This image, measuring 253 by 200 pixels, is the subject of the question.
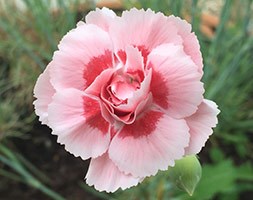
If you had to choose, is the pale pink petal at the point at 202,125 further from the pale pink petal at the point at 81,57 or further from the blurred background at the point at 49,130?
the blurred background at the point at 49,130

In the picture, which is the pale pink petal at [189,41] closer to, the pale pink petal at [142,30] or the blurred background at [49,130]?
the pale pink petal at [142,30]

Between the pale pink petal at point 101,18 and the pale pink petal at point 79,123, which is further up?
the pale pink petal at point 101,18

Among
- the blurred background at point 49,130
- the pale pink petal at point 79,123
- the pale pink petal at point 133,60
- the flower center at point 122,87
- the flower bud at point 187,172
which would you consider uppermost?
the pale pink petal at point 133,60

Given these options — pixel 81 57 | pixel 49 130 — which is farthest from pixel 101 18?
pixel 49 130

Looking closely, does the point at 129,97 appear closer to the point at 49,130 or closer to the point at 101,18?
the point at 101,18

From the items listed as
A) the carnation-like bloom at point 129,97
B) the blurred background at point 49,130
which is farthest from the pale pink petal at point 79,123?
the blurred background at point 49,130

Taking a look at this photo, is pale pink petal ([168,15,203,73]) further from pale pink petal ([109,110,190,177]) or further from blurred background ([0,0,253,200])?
blurred background ([0,0,253,200])

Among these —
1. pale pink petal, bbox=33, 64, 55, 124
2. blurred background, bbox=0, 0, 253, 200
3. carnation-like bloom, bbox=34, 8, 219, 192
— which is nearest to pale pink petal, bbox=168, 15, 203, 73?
carnation-like bloom, bbox=34, 8, 219, 192

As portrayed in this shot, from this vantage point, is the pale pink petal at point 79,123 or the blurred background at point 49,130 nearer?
the pale pink petal at point 79,123
